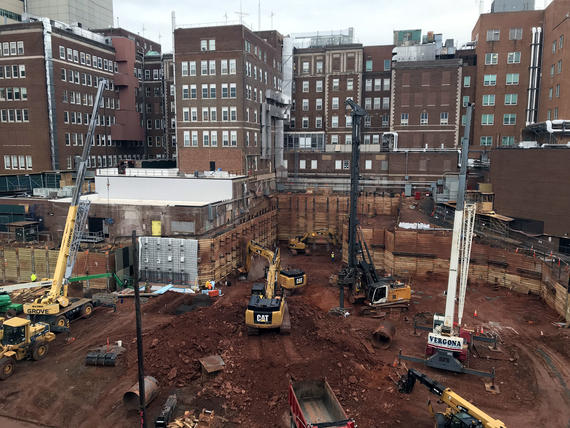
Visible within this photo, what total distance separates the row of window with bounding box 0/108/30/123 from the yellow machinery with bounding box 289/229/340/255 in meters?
44.1

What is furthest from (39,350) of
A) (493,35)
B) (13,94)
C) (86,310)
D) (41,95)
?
(493,35)

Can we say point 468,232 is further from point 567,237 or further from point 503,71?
point 503,71

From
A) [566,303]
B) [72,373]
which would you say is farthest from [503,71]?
[72,373]

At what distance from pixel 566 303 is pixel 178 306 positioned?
28.9 meters

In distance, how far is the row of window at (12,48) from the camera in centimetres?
6384

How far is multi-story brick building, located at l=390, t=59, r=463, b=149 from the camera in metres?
71.6

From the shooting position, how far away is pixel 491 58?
229 feet

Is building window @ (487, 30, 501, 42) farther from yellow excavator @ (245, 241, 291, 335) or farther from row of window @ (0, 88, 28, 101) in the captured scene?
row of window @ (0, 88, 28, 101)

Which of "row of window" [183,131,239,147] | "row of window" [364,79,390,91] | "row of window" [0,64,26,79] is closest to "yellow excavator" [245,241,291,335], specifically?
"row of window" [183,131,239,147]

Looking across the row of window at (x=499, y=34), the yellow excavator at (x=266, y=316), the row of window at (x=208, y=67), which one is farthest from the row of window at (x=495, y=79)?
the yellow excavator at (x=266, y=316)

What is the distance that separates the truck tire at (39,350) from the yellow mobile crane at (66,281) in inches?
85.7

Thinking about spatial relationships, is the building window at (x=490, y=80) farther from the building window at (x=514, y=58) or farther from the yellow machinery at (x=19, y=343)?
the yellow machinery at (x=19, y=343)

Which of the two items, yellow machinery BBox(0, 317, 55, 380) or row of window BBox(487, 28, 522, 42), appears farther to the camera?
row of window BBox(487, 28, 522, 42)

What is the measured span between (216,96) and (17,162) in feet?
115
